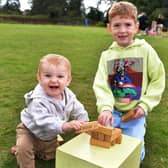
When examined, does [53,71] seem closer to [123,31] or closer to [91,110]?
[123,31]

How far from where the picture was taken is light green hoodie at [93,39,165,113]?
7.89ft

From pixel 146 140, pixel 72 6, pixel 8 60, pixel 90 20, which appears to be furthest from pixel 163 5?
pixel 146 140

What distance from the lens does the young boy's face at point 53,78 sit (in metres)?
2.04

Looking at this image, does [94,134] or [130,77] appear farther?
[130,77]

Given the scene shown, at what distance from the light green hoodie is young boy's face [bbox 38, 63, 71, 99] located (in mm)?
418

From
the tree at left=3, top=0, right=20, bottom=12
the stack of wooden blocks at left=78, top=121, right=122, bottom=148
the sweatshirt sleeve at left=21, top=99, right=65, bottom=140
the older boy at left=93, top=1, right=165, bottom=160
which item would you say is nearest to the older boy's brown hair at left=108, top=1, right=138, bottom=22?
the older boy at left=93, top=1, right=165, bottom=160

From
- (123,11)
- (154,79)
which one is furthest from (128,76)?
(123,11)

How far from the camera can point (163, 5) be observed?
38.3 m

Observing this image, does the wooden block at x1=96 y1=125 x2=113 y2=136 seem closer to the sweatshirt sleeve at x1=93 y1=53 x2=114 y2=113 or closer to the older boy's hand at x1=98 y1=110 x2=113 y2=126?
the older boy's hand at x1=98 y1=110 x2=113 y2=126

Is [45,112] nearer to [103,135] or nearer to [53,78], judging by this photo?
[53,78]

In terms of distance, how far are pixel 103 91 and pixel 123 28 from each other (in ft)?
1.65

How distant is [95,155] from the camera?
5.35 ft

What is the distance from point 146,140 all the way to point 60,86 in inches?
40.9

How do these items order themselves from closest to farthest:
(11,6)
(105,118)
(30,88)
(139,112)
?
1. (105,118)
2. (139,112)
3. (30,88)
4. (11,6)
